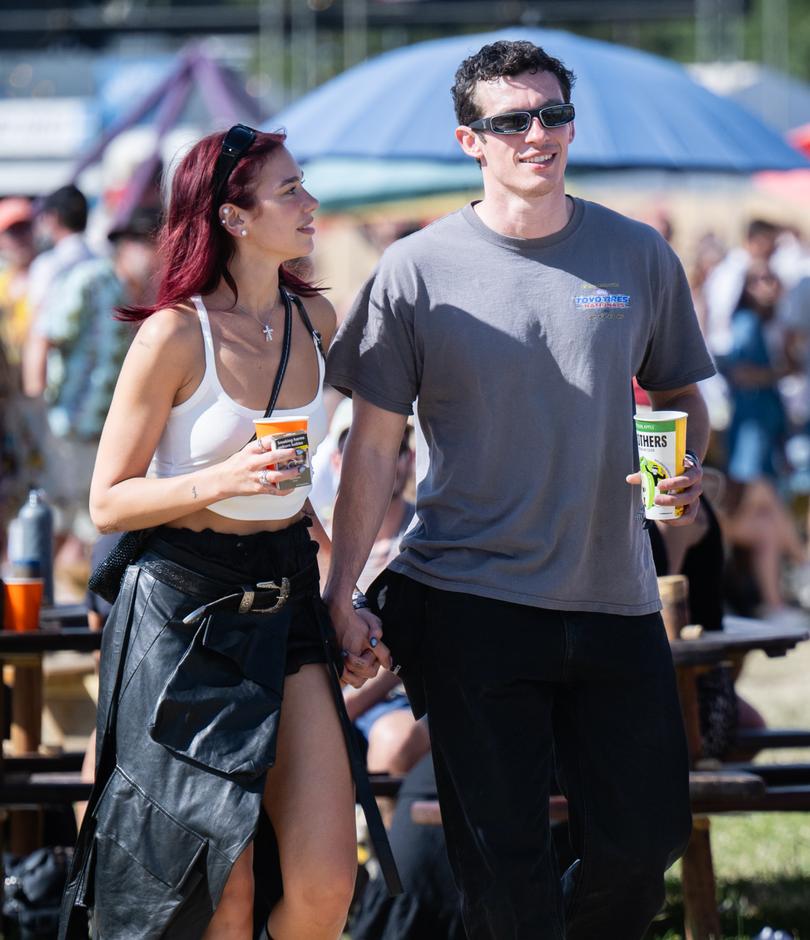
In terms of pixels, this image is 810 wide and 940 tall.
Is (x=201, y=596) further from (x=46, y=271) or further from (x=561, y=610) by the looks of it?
(x=46, y=271)

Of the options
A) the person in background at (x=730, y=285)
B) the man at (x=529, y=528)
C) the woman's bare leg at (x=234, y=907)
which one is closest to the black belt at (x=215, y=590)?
the man at (x=529, y=528)

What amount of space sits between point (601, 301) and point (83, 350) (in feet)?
19.6

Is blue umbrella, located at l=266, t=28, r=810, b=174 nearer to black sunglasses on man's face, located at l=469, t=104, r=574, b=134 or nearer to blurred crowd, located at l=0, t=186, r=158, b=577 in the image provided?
blurred crowd, located at l=0, t=186, r=158, b=577

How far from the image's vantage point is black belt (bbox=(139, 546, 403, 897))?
11.1ft

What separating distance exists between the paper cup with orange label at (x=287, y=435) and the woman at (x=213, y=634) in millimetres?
15

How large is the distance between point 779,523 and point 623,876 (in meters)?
7.48

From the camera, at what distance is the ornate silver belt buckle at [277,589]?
3426 mm


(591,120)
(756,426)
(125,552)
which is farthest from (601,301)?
(756,426)

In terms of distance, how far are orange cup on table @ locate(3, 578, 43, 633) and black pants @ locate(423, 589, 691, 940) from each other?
148 centimetres

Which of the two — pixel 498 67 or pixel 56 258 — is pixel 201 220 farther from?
pixel 56 258

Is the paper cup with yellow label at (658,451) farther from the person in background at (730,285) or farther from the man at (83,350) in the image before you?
the person in background at (730,285)

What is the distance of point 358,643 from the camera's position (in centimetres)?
360

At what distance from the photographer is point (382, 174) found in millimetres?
13148

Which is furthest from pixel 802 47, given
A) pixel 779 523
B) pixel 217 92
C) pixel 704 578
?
pixel 704 578
